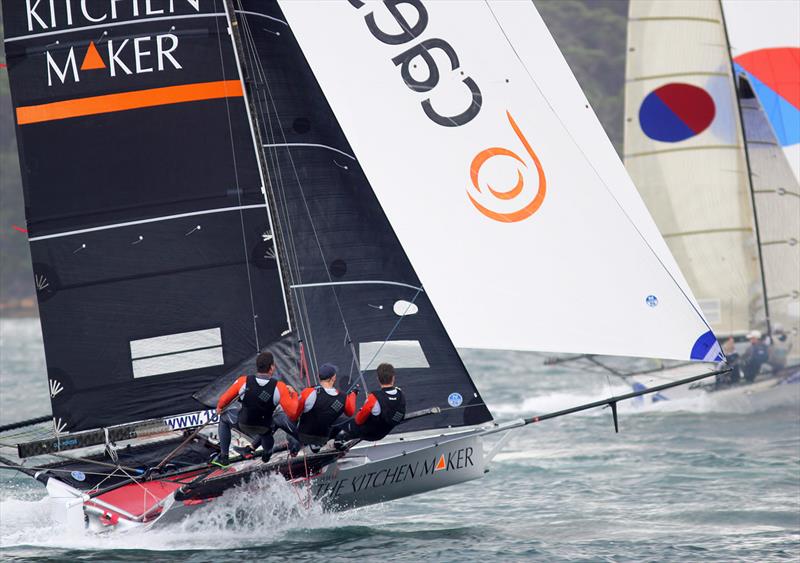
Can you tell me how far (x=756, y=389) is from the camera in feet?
57.6

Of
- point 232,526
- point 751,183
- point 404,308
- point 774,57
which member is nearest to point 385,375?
point 404,308

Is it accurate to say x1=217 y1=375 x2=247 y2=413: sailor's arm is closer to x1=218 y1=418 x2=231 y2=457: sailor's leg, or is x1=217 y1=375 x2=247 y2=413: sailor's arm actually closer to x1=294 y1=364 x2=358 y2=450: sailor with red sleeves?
x1=218 y1=418 x2=231 y2=457: sailor's leg

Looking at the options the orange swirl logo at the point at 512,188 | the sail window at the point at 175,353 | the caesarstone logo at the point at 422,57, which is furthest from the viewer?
the sail window at the point at 175,353

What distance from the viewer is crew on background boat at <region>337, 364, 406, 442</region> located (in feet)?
29.4

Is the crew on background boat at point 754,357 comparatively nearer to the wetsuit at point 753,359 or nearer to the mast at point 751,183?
the wetsuit at point 753,359

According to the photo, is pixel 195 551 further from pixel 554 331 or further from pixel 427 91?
pixel 427 91

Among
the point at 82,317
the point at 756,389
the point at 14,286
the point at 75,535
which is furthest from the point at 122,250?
the point at 14,286

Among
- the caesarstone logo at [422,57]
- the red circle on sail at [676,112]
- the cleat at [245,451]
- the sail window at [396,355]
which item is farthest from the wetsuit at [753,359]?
the cleat at [245,451]

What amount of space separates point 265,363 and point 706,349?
3054 millimetres

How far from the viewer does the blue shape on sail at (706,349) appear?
908 centimetres

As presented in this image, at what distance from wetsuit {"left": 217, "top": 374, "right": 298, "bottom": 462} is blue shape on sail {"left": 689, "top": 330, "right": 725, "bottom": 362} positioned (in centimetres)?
280

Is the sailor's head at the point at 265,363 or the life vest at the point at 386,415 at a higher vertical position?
the sailor's head at the point at 265,363

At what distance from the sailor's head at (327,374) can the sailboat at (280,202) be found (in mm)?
682

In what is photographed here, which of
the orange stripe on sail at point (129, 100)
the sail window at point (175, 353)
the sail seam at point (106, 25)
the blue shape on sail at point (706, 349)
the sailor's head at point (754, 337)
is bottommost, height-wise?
the sailor's head at point (754, 337)
